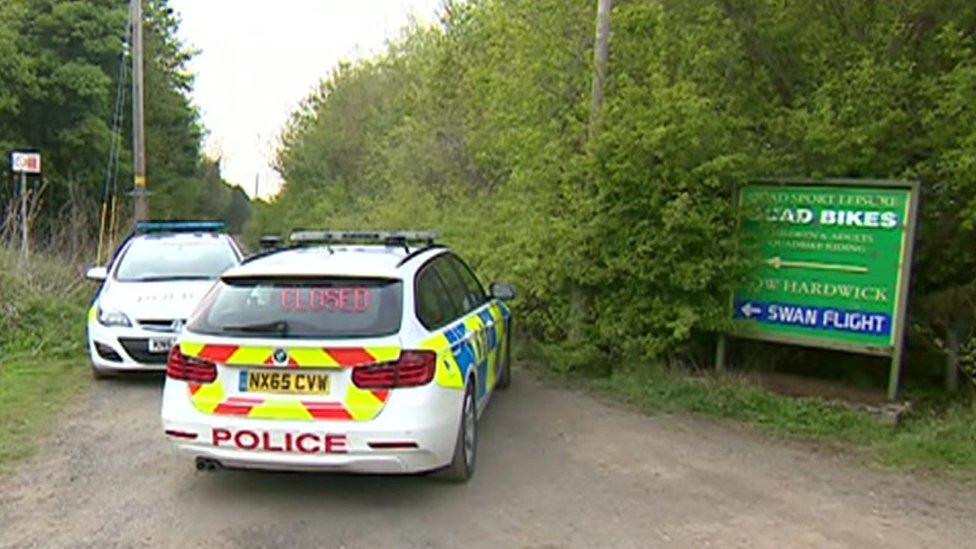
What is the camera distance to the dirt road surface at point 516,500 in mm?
4363

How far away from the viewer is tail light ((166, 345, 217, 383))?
4.59 metres

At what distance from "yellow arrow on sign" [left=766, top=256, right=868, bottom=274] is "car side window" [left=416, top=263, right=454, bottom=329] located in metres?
3.48

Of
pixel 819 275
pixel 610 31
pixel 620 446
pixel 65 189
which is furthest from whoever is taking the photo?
pixel 65 189

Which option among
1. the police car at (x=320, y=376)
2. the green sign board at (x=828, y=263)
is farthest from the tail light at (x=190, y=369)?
the green sign board at (x=828, y=263)

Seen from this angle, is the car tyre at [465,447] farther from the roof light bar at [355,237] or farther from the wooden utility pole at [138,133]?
the wooden utility pole at [138,133]

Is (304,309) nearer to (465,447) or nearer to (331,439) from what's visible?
(331,439)

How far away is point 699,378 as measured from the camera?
778 cm

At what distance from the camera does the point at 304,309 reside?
15.6ft

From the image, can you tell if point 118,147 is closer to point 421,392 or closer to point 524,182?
point 524,182

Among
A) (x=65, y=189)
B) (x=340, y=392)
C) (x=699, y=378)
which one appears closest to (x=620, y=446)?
(x=699, y=378)

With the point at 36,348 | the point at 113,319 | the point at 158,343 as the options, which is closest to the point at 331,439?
the point at 158,343

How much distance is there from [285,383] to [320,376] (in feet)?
0.68

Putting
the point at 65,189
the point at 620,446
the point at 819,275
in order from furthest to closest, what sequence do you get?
the point at 65,189 < the point at 819,275 < the point at 620,446

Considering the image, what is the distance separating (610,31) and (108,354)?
5997 mm
